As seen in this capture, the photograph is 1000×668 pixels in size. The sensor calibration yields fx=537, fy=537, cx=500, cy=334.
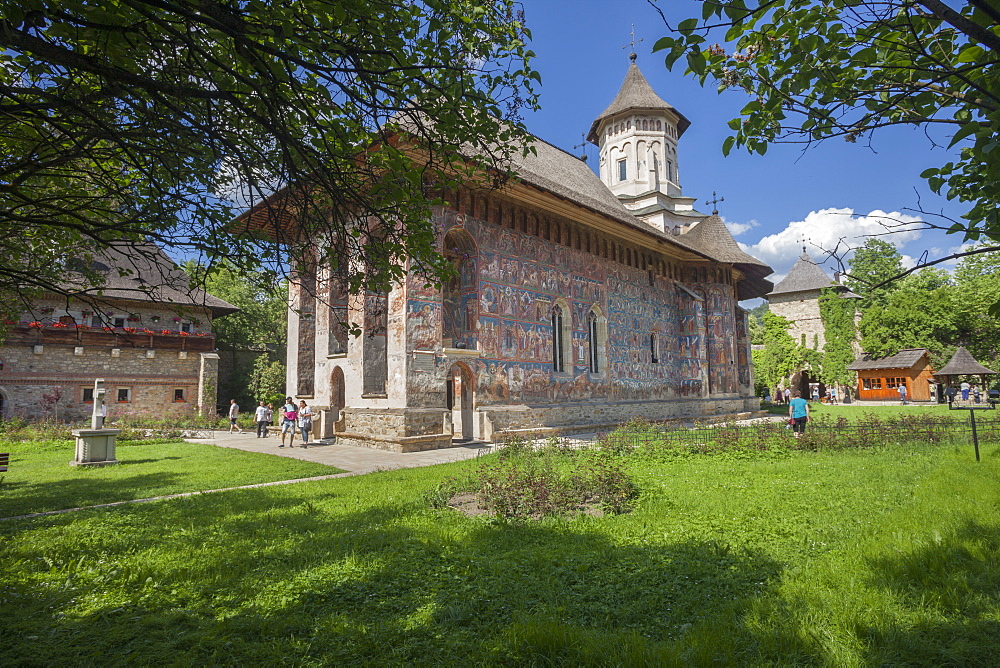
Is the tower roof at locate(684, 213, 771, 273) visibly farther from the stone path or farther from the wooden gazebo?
the stone path

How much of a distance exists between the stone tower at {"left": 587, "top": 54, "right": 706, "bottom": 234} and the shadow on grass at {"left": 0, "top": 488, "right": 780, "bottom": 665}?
30.2 metres

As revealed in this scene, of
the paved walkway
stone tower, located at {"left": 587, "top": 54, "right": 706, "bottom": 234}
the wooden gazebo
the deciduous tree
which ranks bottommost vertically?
the paved walkway

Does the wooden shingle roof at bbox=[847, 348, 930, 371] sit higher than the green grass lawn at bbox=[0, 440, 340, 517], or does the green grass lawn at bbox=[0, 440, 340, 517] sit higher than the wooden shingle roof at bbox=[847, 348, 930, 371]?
the wooden shingle roof at bbox=[847, 348, 930, 371]

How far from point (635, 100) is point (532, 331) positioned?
22390mm

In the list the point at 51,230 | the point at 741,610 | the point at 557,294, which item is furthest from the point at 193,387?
the point at 741,610

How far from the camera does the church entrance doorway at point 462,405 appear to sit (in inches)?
599

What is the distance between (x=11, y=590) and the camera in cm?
391

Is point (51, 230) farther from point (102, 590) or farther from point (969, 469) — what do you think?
point (969, 469)

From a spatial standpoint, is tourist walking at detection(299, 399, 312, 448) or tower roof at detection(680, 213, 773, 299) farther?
tower roof at detection(680, 213, 773, 299)

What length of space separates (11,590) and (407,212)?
4.08 metres

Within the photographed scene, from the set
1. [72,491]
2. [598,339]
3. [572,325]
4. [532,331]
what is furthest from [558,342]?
[72,491]

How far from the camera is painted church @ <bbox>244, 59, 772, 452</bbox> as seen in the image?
46.1 feet

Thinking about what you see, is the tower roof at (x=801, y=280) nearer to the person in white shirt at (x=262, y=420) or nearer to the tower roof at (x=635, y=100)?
the tower roof at (x=635, y=100)

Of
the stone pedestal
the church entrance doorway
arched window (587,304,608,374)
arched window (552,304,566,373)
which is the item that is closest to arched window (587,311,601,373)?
arched window (587,304,608,374)
